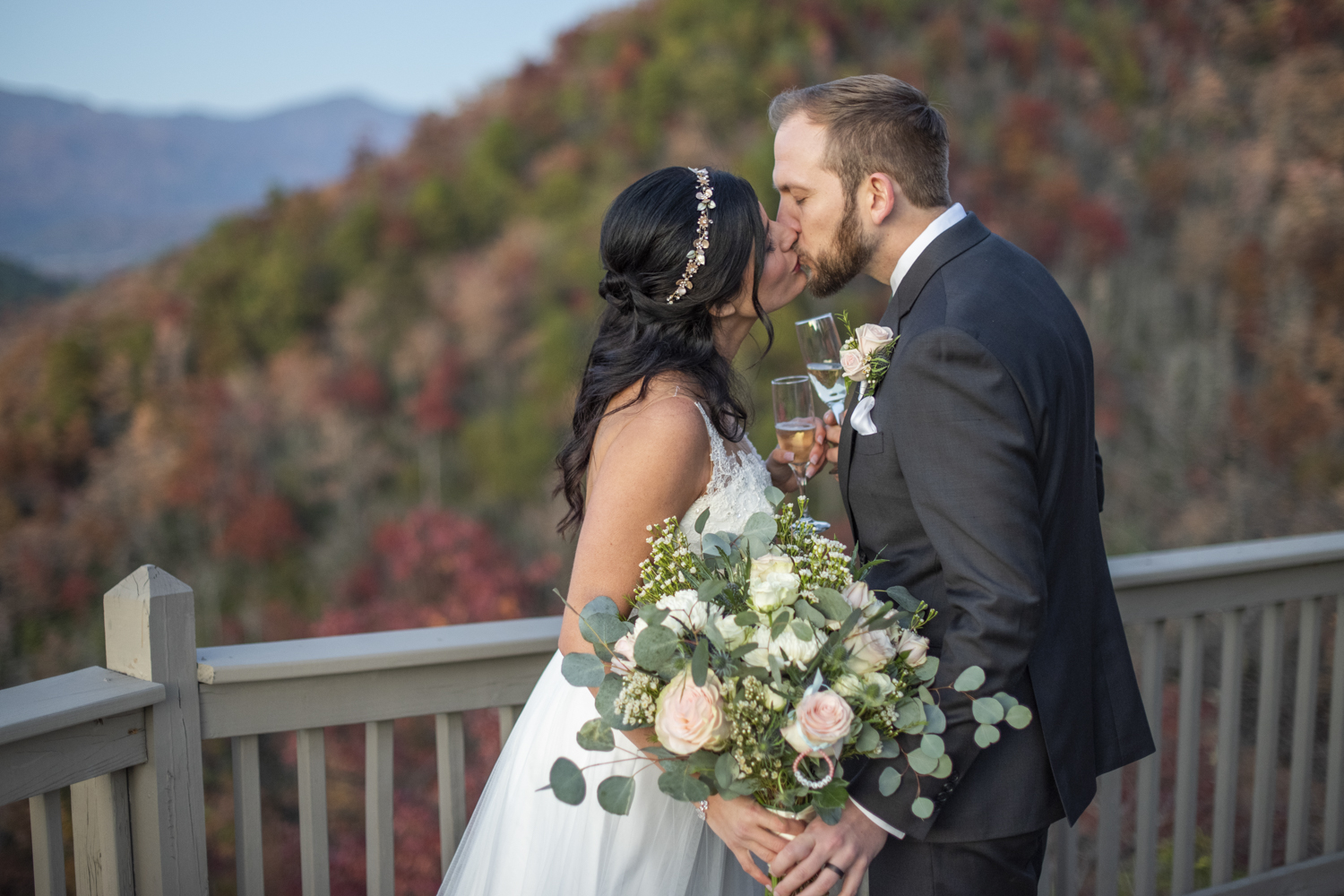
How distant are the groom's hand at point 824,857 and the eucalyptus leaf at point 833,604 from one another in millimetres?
352

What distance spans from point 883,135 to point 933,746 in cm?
113

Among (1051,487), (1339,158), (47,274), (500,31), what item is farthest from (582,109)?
(1051,487)

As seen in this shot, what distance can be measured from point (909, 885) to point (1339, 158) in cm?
908

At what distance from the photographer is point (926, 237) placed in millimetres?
1786

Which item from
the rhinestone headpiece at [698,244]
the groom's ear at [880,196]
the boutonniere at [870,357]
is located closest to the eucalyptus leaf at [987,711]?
the boutonniere at [870,357]

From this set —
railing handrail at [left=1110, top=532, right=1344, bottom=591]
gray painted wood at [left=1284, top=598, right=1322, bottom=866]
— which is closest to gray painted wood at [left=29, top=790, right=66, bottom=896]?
railing handrail at [left=1110, top=532, right=1344, bottom=591]

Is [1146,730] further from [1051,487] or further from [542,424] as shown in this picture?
[542,424]

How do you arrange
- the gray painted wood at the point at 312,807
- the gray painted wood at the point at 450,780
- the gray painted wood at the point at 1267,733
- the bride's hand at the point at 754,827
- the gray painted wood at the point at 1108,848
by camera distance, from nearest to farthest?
1. the bride's hand at the point at 754,827
2. the gray painted wood at the point at 312,807
3. the gray painted wood at the point at 450,780
4. the gray painted wood at the point at 1108,848
5. the gray painted wood at the point at 1267,733

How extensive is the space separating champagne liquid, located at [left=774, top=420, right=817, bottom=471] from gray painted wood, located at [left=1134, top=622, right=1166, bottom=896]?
3.44ft

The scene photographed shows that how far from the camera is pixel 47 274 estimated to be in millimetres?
7395

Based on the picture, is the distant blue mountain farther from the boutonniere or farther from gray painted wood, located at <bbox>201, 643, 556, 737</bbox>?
the boutonniere

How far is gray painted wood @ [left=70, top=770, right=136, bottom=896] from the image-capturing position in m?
1.70

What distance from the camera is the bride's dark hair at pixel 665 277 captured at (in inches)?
77.5

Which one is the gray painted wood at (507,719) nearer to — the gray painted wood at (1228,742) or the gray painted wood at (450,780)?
the gray painted wood at (450,780)
